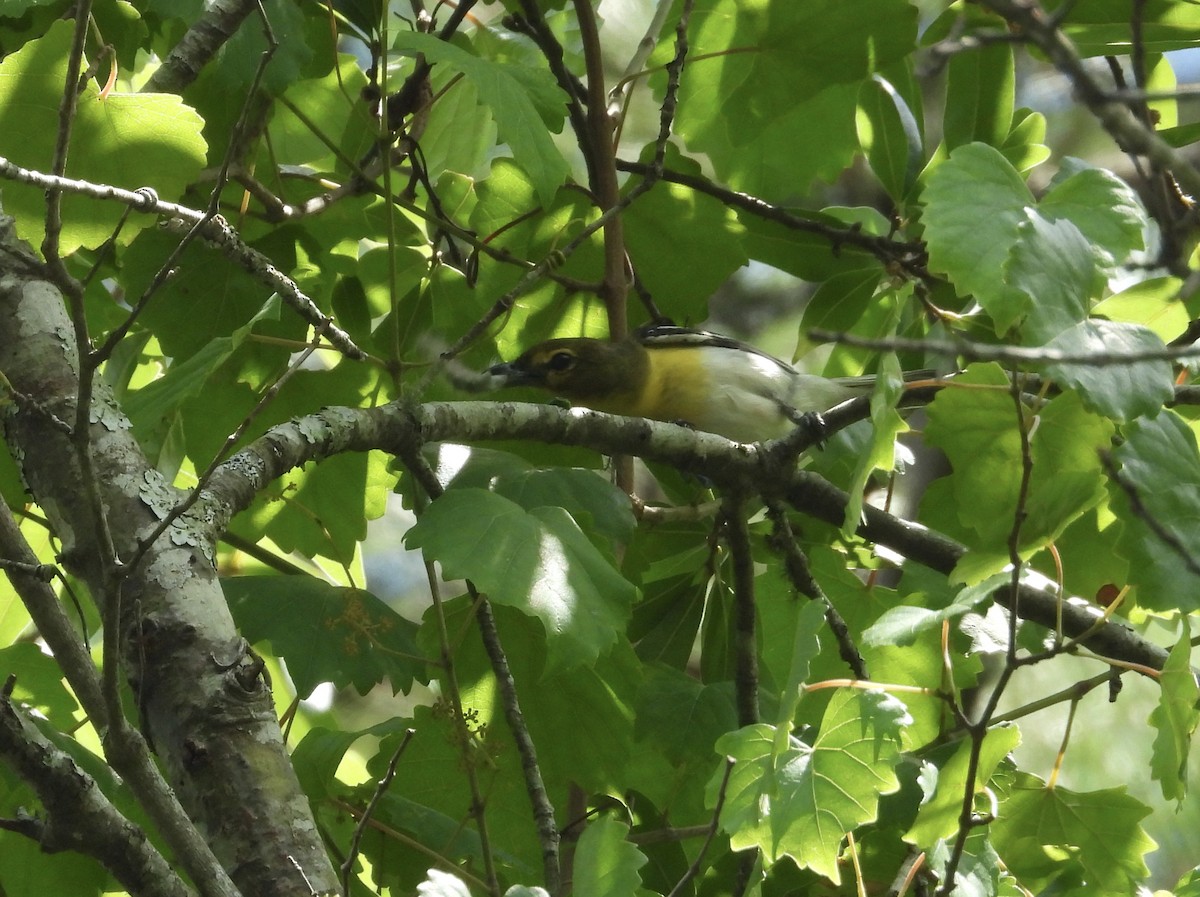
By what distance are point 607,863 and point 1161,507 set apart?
1236mm

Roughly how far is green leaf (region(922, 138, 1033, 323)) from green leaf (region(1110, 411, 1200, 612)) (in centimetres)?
44

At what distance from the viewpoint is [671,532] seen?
3.91 m

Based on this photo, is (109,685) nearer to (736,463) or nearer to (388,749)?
(388,749)

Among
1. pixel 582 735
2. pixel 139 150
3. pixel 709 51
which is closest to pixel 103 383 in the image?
pixel 139 150

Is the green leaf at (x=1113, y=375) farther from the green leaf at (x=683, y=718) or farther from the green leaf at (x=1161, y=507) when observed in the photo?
the green leaf at (x=683, y=718)

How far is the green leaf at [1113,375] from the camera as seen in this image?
2.04 metres

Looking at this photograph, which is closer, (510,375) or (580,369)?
(510,375)

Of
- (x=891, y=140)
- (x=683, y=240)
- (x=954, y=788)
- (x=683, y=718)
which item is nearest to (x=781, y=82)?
(x=891, y=140)

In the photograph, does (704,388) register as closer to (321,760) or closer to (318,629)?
(318,629)

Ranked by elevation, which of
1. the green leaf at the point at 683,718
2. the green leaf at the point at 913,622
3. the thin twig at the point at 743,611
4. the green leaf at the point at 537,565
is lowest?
the green leaf at the point at 683,718

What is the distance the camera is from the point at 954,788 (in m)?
2.33

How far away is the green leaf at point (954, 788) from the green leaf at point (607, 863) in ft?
2.05

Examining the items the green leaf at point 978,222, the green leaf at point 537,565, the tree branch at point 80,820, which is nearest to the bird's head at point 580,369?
the green leaf at point 537,565

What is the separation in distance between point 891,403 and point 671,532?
1.77m
